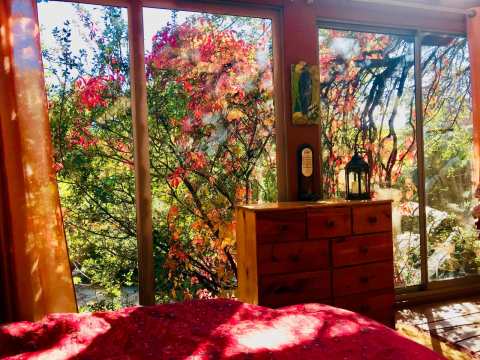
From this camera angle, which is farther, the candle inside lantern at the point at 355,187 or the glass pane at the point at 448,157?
the glass pane at the point at 448,157

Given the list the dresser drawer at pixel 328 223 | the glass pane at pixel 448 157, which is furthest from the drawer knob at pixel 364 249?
the glass pane at pixel 448 157

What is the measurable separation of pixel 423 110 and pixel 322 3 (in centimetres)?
124

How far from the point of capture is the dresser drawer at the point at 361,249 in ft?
9.02

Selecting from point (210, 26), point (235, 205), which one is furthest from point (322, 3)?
point (235, 205)

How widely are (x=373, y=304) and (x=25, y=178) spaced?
2207 millimetres

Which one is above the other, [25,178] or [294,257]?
[25,178]

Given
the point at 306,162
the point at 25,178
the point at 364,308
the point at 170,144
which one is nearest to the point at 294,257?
the point at 364,308

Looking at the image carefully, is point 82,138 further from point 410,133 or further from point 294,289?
point 410,133

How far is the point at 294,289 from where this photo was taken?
2.62m

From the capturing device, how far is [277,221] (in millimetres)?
2602

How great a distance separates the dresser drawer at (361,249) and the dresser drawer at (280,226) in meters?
0.27

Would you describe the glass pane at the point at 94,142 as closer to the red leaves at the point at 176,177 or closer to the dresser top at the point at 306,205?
the red leaves at the point at 176,177

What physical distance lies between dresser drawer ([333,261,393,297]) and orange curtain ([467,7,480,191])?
1.37 m

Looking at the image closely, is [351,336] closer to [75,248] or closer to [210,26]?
[75,248]
